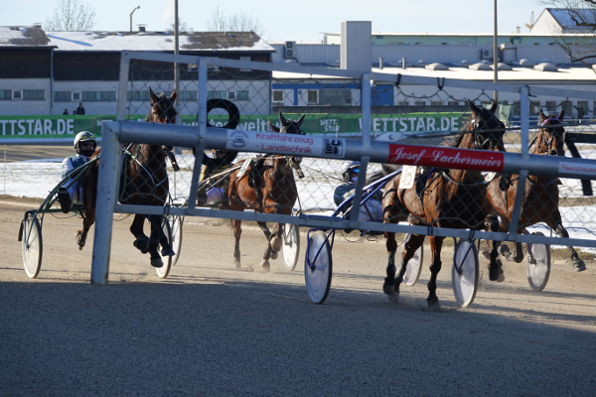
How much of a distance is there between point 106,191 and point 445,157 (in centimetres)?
226

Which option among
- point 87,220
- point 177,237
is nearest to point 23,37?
point 177,237

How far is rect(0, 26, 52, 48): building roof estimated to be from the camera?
38.3m

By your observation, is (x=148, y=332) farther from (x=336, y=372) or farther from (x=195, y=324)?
(x=336, y=372)

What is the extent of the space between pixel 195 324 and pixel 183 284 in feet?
5.73

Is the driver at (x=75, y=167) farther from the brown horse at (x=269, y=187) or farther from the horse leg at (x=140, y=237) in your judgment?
the brown horse at (x=269, y=187)

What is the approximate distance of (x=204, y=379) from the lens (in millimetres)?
3910

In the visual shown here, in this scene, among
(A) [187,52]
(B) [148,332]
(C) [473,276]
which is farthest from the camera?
(A) [187,52]

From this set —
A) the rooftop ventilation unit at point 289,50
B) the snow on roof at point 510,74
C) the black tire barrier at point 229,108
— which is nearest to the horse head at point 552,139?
the black tire barrier at point 229,108

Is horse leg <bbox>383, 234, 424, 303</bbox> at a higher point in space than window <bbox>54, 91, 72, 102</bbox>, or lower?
lower

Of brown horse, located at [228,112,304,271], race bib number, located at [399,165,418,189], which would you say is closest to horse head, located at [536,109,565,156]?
race bib number, located at [399,165,418,189]

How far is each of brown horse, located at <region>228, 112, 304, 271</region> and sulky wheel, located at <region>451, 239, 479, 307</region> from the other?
7.25 feet

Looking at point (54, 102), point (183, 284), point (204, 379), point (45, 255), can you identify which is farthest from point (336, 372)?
point (54, 102)

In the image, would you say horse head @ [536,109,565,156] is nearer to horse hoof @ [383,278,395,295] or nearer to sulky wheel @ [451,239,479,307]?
sulky wheel @ [451,239,479,307]

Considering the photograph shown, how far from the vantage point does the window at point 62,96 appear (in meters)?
39.1
